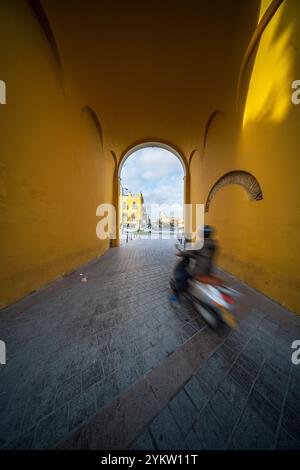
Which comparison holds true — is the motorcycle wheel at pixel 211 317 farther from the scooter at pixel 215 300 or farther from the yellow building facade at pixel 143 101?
the yellow building facade at pixel 143 101

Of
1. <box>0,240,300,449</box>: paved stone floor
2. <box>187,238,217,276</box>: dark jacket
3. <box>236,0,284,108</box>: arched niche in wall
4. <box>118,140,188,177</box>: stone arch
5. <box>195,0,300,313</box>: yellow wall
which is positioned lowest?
<box>0,240,300,449</box>: paved stone floor

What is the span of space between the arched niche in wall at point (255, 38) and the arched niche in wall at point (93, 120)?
4996 millimetres

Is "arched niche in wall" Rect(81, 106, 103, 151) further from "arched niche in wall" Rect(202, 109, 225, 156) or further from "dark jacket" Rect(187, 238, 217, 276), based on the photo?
"dark jacket" Rect(187, 238, 217, 276)

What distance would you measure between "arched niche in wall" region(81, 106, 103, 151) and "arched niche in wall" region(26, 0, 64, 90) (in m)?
1.35

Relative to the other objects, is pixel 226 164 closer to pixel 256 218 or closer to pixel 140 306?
pixel 256 218

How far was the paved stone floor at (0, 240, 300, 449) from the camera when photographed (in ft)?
3.70

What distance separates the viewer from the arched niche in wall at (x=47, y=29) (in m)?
2.91

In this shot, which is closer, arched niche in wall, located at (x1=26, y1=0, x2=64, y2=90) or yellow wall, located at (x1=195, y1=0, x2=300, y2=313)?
yellow wall, located at (x1=195, y1=0, x2=300, y2=313)

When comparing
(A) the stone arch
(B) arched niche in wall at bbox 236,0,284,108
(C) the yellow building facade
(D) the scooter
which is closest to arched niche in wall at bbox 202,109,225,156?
(C) the yellow building facade

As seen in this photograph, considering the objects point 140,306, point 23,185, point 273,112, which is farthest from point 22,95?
point 273,112

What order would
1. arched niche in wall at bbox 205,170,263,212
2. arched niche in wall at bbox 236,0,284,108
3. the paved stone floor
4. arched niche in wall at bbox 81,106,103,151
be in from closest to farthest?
the paved stone floor
arched niche in wall at bbox 236,0,284,108
arched niche in wall at bbox 205,170,263,212
arched niche in wall at bbox 81,106,103,151

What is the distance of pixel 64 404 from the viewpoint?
1.31m
